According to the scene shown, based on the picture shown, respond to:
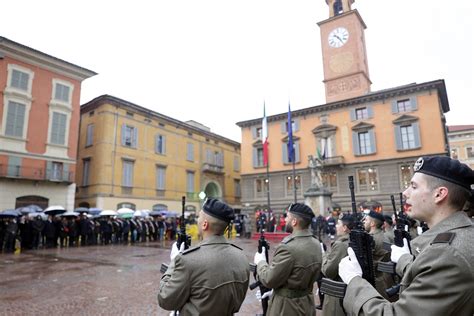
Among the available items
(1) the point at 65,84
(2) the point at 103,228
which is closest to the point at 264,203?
(2) the point at 103,228

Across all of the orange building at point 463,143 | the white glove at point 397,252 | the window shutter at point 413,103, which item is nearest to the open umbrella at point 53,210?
the white glove at point 397,252

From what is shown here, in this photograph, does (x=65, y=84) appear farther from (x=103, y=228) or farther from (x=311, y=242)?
(x=311, y=242)

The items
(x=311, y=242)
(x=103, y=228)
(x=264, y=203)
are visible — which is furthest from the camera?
(x=264, y=203)

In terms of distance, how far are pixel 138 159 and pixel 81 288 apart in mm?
→ 23025

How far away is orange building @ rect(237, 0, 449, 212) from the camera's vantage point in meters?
27.8

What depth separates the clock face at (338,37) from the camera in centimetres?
3536

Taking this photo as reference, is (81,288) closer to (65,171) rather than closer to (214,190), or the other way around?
(65,171)

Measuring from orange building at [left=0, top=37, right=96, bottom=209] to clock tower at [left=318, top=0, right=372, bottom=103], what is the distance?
24262 millimetres

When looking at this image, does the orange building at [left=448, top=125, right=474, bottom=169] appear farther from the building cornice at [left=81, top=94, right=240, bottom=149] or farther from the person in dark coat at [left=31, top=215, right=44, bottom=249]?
the person in dark coat at [left=31, top=215, right=44, bottom=249]

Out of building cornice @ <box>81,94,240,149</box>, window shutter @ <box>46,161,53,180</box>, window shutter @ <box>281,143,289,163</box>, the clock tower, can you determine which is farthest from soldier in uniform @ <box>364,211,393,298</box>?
the clock tower

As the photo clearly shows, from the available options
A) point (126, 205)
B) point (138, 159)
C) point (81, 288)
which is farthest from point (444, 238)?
point (138, 159)

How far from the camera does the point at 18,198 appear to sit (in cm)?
2139

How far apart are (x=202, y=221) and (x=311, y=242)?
1391mm

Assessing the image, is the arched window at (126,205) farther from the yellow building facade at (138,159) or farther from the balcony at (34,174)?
the balcony at (34,174)
